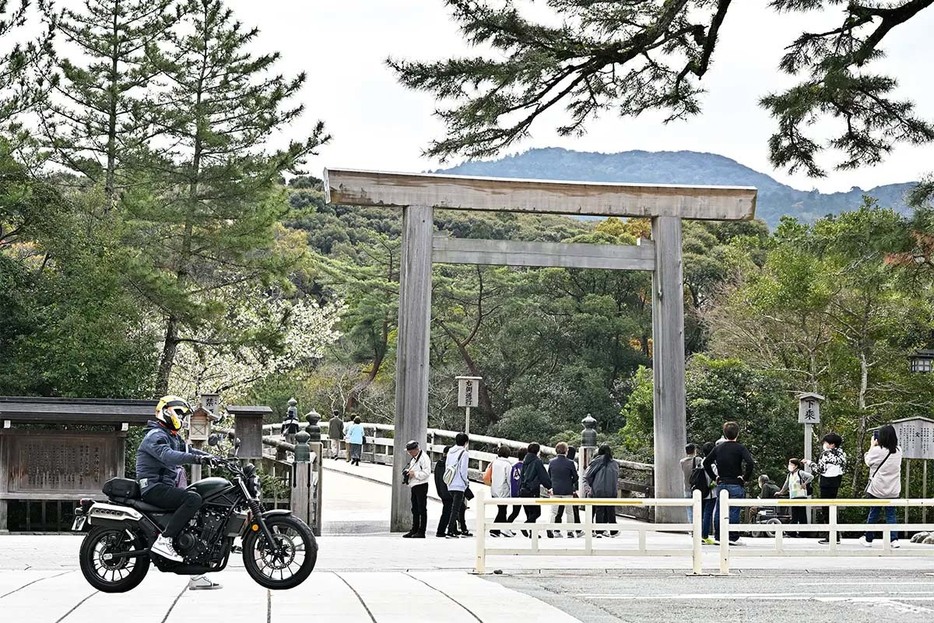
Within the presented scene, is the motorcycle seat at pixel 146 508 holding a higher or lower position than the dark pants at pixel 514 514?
higher

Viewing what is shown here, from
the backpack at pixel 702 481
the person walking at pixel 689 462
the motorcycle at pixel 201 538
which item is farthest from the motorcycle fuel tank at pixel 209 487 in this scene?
the person walking at pixel 689 462

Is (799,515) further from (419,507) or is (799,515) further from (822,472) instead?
(419,507)

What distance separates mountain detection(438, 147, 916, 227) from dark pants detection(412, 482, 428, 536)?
143 m

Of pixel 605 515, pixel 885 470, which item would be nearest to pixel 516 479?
pixel 605 515

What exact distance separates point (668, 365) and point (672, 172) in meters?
170

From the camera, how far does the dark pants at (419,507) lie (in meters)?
17.4

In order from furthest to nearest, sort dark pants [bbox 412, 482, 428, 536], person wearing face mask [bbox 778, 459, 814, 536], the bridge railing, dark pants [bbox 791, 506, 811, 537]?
the bridge railing
dark pants [bbox 791, 506, 811, 537]
person wearing face mask [bbox 778, 459, 814, 536]
dark pants [bbox 412, 482, 428, 536]

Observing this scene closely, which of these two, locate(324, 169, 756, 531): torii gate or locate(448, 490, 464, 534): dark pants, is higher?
locate(324, 169, 756, 531): torii gate

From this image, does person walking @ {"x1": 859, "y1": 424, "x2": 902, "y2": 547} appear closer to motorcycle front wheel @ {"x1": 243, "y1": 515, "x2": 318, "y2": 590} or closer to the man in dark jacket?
the man in dark jacket

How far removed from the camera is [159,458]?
30.5 ft

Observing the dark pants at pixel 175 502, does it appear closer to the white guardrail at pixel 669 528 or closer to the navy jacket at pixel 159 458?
the navy jacket at pixel 159 458

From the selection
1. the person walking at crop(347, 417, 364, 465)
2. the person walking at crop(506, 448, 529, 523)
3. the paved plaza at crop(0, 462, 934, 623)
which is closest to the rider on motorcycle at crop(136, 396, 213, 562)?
the paved plaza at crop(0, 462, 934, 623)

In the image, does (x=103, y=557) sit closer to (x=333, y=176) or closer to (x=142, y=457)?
(x=142, y=457)

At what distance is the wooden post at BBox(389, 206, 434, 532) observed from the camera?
701 inches
